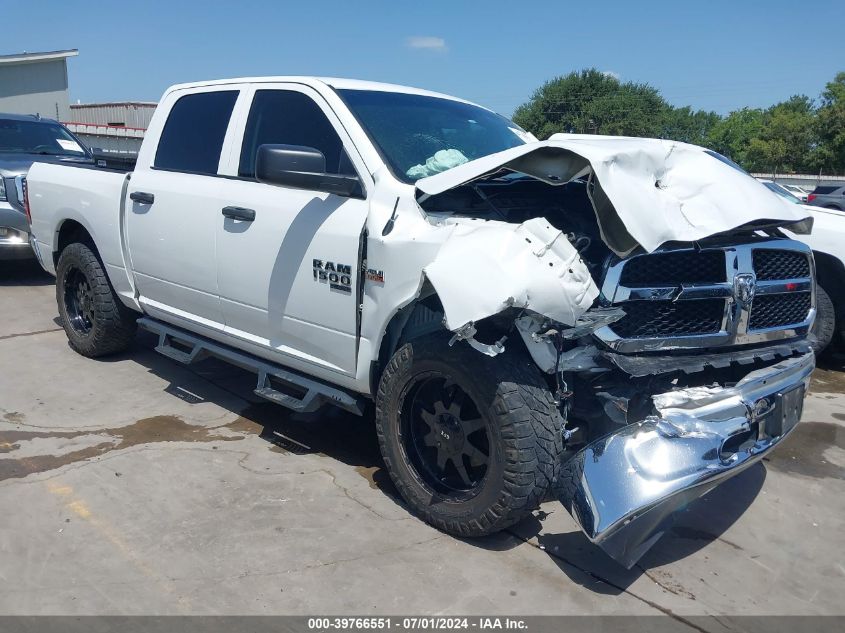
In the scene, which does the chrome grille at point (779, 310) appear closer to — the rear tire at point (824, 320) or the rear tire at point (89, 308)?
the rear tire at point (824, 320)

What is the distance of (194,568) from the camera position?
3199 millimetres

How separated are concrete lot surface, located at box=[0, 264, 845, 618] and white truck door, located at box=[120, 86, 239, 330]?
2.62 ft

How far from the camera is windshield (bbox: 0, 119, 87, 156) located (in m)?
9.47

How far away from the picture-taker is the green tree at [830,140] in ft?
167

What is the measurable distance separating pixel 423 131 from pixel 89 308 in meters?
3.28

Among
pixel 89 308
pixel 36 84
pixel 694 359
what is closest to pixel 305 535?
pixel 694 359

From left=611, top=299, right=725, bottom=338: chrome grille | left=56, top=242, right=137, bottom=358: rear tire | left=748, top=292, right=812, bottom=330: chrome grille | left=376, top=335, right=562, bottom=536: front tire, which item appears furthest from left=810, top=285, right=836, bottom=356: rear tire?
left=56, top=242, right=137, bottom=358: rear tire

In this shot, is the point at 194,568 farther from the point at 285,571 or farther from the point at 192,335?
the point at 192,335

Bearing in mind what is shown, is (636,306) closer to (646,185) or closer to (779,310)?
(646,185)

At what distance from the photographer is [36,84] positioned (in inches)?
1228

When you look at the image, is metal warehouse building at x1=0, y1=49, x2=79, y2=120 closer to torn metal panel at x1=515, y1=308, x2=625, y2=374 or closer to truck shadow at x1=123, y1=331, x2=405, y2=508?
truck shadow at x1=123, y1=331, x2=405, y2=508

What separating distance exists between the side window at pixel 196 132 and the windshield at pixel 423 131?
0.97 m

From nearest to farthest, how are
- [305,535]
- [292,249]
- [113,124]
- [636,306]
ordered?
[636,306] → [305,535] → [292,249] → [113,124]
